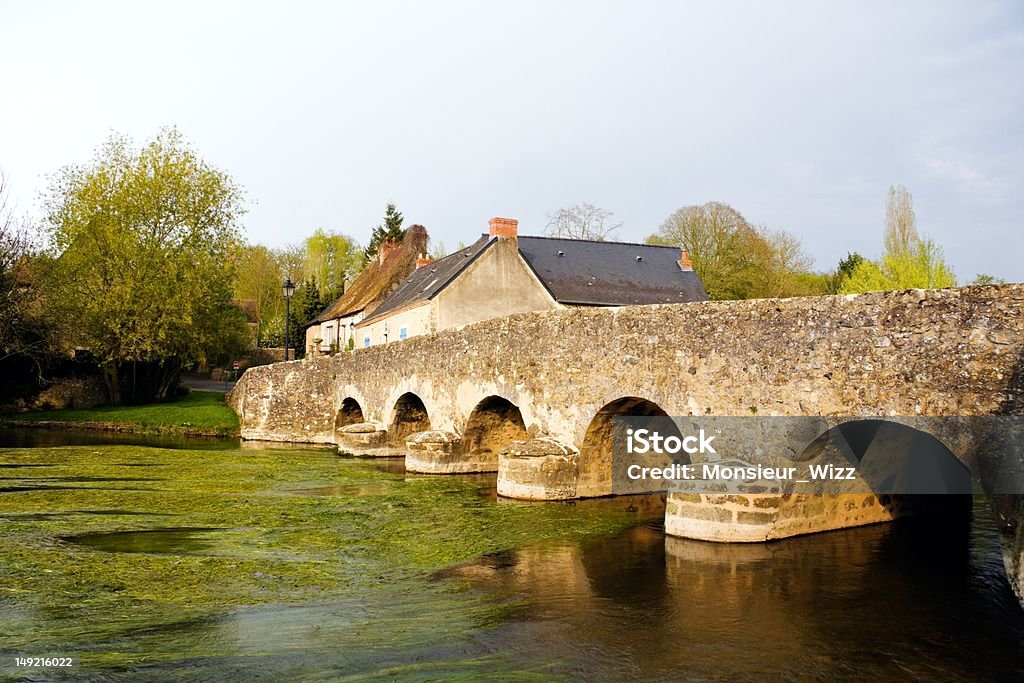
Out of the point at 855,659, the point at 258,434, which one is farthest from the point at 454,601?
the point at 258,434

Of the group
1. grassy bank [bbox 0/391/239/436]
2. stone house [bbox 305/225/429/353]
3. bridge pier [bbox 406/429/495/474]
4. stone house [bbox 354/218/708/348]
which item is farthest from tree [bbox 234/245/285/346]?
bridge pier [bbox 406/429/495/474]

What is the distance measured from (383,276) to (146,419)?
12966 millimetres

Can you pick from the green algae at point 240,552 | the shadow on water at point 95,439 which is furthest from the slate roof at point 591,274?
the green algae at point 240,552

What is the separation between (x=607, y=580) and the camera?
855cm

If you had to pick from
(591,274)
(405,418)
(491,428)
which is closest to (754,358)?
(491,428)

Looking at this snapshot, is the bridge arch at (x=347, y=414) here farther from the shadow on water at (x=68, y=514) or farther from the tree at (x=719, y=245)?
the tree at (x=719, y=245)

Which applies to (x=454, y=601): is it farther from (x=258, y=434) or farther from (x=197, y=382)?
(x=197, y=382)

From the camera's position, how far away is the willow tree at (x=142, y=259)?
2862cm

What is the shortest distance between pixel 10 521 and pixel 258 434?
1575 cm

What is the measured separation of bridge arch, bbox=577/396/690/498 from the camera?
1244 cm

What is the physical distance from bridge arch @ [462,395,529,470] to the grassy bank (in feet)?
42.8

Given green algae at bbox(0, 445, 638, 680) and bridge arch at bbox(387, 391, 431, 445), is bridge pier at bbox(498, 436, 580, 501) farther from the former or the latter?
bridge arch at bbox(387, 391, 431, 445)

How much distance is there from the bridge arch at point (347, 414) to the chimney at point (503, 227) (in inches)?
281

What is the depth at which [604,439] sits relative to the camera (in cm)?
1309
